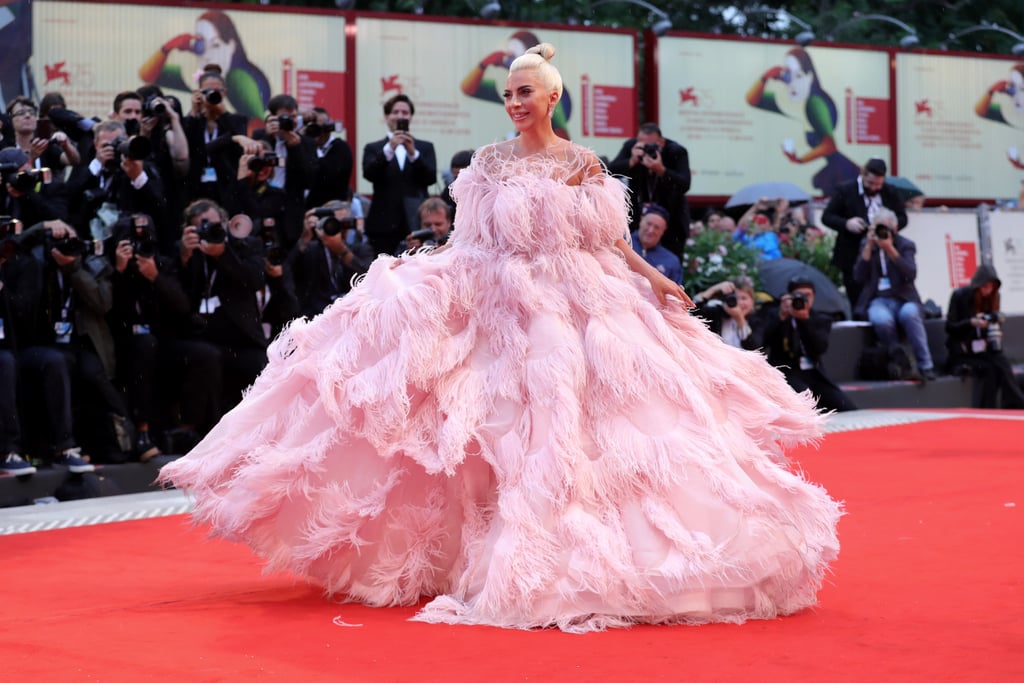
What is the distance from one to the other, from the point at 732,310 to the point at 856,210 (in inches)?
108

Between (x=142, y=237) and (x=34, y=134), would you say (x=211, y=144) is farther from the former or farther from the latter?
(x=142, y=237)

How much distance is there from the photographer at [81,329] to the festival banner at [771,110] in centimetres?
1140

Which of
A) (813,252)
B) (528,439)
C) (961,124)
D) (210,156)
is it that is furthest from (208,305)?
(961,124)

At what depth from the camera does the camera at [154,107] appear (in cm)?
784

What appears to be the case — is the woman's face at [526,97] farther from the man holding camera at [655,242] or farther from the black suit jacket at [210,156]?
the man holding camera at [655,242]

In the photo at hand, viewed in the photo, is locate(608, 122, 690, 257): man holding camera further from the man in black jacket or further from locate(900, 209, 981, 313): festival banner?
locate(900, 209, 981, 313): festival banner

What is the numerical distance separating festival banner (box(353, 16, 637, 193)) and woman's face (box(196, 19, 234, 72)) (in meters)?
1.34

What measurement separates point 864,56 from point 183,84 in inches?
344

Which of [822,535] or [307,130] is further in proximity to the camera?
[307,130]

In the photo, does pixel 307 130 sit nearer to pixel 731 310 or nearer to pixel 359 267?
pixel 359 267

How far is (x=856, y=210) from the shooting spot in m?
11.7

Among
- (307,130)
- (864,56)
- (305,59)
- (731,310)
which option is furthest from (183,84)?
(864,56)

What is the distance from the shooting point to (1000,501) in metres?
6.10

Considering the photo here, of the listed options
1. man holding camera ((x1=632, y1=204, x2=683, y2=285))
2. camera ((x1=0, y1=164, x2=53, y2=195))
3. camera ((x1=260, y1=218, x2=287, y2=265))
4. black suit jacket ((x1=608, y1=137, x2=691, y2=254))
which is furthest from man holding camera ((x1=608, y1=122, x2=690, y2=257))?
camera ((x1=0, y1=164, x2=53, y2=195))
